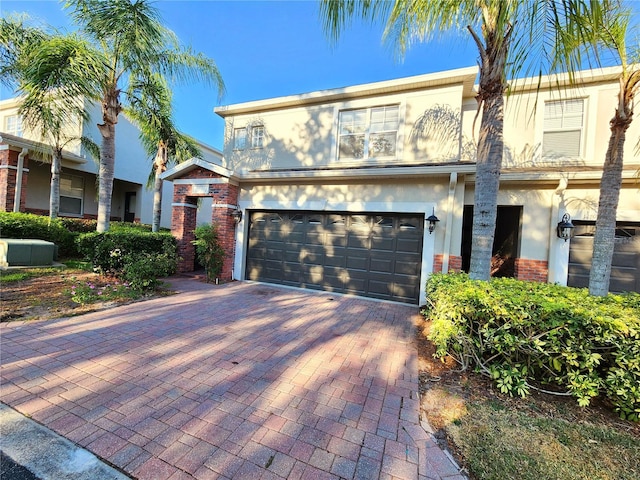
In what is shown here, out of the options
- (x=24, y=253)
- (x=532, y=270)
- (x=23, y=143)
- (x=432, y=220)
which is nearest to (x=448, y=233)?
(x=432, y=220)

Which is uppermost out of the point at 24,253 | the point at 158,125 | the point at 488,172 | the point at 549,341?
the point at 158,125

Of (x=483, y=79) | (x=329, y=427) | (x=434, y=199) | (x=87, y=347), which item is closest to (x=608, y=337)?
(x=329, y=427)

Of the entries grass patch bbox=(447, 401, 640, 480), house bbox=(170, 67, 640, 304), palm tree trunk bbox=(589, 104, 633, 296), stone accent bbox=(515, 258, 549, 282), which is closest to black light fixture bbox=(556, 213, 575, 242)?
house bbox=(170, 67, 640, 304)

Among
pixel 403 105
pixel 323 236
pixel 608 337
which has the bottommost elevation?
pixel 608 337

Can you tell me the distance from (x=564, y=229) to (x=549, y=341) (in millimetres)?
5239

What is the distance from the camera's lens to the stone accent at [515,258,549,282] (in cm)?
698

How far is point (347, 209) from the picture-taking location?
784 cm

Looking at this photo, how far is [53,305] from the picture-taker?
527 centimetres

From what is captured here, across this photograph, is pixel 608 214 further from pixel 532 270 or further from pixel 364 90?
pixel 364 90

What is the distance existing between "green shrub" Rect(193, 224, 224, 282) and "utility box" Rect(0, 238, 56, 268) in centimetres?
448

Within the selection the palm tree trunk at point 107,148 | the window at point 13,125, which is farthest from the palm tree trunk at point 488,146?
the window at point 13,125

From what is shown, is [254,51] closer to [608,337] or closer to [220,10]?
[220,10]

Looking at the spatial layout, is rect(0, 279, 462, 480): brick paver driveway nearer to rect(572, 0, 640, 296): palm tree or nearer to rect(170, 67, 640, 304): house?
rect(572, 0, 640, 296): palm tree

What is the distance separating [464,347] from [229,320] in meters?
3.89
